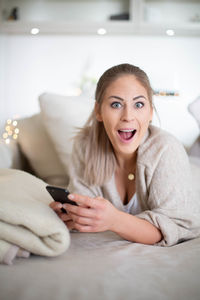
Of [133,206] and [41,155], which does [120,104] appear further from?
[41,155]

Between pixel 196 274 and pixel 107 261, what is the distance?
171mm

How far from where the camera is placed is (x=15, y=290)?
21.4 inches

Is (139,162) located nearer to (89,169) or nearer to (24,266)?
(89,169)

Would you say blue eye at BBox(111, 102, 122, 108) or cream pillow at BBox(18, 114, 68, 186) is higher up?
blue eye at BBox(111, 102, 122, 108)

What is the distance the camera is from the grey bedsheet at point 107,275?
531mm

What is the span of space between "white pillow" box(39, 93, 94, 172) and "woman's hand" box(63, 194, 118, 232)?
0.78 meters

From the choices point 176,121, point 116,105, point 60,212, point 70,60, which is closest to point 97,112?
point 116,105

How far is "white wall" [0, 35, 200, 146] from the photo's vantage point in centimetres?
243

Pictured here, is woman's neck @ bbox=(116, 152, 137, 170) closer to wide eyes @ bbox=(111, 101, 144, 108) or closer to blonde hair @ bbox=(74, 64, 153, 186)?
blonde hair @ bbox=(74, 64, 153, 186)

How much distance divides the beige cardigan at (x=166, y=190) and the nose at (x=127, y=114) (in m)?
0.14

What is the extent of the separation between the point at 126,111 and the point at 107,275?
0.44 m

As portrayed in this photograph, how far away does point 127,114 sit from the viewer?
0.88 meters

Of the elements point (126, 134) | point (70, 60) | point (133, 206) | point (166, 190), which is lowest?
point (133, 206)

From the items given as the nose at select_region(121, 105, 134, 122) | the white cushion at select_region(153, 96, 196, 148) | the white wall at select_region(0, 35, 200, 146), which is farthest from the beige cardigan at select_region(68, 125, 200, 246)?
the white wall at select_region(0, 35, 200, 146)
